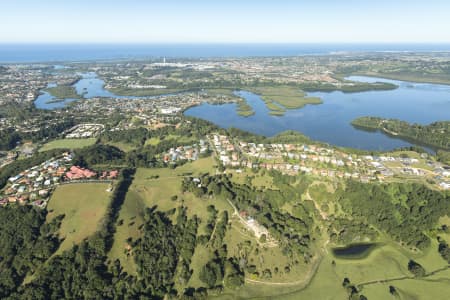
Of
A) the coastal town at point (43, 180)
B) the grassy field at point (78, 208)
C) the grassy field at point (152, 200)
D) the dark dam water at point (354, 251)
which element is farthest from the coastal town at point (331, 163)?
the coastal town at point (43, 180)

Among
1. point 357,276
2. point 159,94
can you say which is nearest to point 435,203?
point 357,276

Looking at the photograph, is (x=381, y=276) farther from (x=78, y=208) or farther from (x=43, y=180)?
(x=43, y=180)

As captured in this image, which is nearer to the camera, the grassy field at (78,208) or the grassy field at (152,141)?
the grassy field at (78,208)

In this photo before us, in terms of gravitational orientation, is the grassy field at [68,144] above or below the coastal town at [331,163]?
below

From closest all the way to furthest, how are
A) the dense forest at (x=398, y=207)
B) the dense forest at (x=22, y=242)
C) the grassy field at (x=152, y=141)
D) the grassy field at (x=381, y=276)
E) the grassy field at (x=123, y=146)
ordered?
the dense forest at (x=22, y=242), the grassy field at (x=381, y=276), the dense forest at (x=398, y=207), the grassy field at (x=123, y=146), the grassy field at (x=152, y=141)

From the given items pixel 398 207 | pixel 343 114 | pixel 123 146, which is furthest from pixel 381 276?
pixel 343 114

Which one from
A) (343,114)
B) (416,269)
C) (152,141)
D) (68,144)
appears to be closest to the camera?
(416,269)

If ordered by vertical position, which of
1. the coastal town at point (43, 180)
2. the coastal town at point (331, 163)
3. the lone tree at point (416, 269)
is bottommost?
the lone tree at point (416, 269)

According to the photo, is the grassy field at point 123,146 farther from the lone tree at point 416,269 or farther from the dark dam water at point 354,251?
the lone tree at point 416,269
